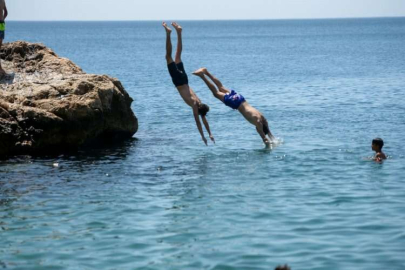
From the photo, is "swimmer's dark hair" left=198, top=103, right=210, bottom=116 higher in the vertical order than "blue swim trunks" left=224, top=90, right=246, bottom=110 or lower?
lower

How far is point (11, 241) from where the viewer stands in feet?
40.2

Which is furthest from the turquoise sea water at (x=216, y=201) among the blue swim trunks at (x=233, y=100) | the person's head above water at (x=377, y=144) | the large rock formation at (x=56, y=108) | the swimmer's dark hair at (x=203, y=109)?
the blue swim trunks at (x=233, y=100)

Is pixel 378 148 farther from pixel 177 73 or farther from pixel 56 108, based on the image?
pixel 56 108

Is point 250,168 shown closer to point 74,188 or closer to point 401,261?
point 74,188

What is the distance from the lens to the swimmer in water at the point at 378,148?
58.5ft

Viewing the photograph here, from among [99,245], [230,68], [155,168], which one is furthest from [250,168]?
[230,68]

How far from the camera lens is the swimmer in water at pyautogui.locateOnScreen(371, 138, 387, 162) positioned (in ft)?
58.5

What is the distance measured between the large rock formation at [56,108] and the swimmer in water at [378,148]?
7.46 metres

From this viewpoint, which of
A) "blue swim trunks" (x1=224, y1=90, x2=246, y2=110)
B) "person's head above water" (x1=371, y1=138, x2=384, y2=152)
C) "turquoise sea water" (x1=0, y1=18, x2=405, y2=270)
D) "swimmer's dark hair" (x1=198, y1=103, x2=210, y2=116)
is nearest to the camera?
"turquoise sea water" (x1=0, y1=18, x2=405, y2=270)

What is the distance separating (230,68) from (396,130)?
40675 millimetres

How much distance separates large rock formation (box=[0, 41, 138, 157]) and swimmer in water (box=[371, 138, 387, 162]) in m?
7.46

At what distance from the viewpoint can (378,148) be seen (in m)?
17.9

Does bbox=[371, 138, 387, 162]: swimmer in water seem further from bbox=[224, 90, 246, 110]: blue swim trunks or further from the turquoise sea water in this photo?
bbox=[224, 90, 246, 110]: blue swim trunks

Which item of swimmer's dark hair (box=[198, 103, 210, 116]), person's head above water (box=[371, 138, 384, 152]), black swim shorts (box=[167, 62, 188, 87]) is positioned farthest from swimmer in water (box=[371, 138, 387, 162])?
black swim shorts (box=[167, 62, 188, 87])
